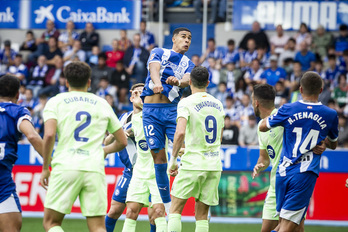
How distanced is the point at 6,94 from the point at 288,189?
3475 mm

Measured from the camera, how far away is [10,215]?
5.95 metres

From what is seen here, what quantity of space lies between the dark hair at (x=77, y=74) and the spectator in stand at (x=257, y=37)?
496 inches

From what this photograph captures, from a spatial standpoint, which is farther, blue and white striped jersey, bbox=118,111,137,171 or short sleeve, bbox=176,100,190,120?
blue and white striped jersey, bbox=118,111,137,171

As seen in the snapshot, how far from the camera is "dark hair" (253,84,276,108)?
724 centimetres

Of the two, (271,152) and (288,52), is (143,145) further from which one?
(288,52)

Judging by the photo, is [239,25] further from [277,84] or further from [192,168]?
[192,168]

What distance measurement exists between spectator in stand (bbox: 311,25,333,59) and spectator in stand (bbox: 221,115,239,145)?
516 centimetres

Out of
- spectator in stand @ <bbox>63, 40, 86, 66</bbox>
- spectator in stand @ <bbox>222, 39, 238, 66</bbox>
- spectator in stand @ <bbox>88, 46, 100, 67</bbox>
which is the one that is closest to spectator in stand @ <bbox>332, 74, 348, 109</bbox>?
spectator in stand @ <bbox>222, 39, 238, 66</bbox>

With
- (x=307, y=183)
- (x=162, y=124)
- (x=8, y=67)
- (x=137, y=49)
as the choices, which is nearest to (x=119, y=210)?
Answer: (x=162, y=124)

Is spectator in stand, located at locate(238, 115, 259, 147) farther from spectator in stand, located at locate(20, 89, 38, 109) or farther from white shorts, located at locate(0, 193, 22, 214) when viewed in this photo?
white shorts, located at locate(0, 193, 22, 214)

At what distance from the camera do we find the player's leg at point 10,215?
5.91 meters

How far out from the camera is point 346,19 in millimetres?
18234

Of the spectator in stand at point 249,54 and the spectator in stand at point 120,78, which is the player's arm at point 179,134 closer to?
the spectator in stand at point 120,78

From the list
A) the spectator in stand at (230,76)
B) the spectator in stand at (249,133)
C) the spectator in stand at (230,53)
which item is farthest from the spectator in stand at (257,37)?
the spectator in stand at (249,133)
